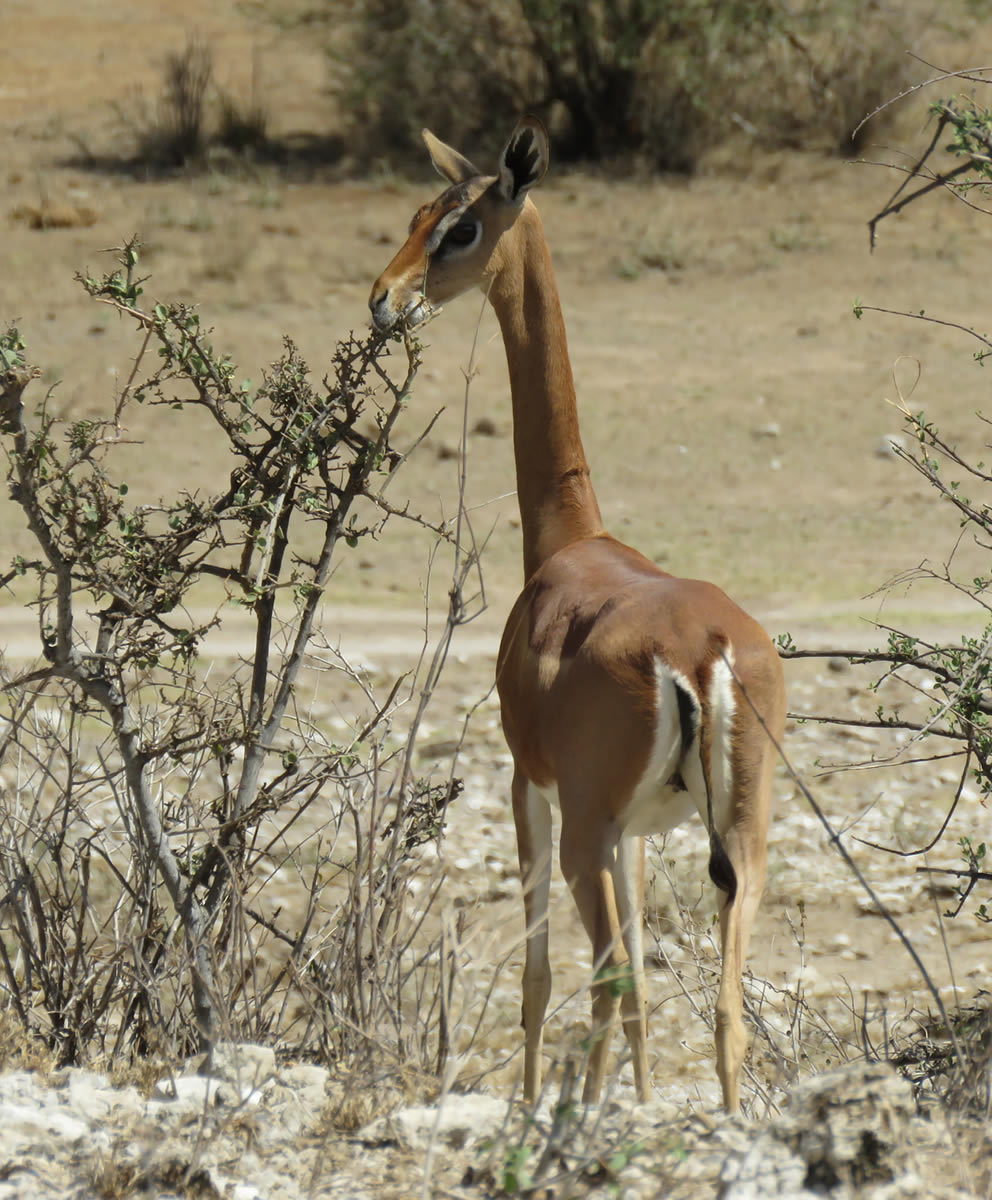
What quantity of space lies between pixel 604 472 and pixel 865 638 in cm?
342

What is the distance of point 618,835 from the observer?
12.0ft

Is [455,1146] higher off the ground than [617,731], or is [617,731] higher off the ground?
[617,731]

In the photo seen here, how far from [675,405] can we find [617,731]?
987cm

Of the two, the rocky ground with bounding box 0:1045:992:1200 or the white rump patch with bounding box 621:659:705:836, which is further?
the white rump patch with bounding box 621:659:705:836

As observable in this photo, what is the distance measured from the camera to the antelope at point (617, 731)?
3.56 meters

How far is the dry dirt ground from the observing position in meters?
6.51

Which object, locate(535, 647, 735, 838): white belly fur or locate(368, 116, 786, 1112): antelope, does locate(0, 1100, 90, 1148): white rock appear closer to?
locate(368, 116, 786, 1112): antelope

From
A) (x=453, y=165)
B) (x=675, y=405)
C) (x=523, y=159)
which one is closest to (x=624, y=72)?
(x=675, y=405)

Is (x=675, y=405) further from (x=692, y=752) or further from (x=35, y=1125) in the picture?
(x=35, y=1125)

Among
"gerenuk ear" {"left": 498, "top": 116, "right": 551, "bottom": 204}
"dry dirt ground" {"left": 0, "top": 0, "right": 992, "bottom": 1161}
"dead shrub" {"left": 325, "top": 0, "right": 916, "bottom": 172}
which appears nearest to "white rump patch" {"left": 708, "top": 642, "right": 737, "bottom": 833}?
"dry dirt ground" {"left": 0, "top": 0, "right": 992, "bottom": 1161}

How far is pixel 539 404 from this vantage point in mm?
4500

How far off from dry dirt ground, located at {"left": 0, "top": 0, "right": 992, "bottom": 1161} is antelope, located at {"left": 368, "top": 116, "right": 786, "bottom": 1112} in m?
0.39

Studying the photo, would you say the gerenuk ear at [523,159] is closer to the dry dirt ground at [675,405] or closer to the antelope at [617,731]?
the antelope at [617,731]

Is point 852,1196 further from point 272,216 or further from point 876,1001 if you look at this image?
point 272,216
